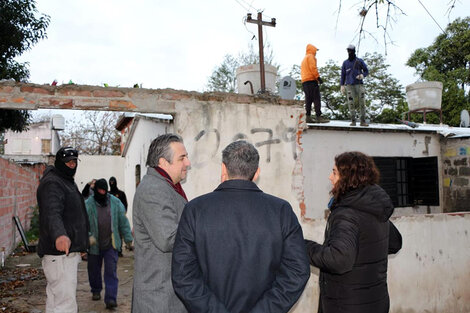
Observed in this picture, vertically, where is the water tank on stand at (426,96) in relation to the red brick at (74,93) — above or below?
above

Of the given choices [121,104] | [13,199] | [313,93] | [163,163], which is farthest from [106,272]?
[313,93]

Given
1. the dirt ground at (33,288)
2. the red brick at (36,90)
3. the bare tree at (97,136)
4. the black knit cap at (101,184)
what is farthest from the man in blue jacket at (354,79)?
the bare tree at (97,136)

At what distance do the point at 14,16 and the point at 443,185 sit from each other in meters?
11.6

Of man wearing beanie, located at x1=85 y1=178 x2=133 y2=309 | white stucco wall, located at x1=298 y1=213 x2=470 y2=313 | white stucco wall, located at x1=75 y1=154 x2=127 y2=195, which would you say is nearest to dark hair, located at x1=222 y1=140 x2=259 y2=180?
white stucco wall, located at x1=298 y1=213 x2=470 y2=313

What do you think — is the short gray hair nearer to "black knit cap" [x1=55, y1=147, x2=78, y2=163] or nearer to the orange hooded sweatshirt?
"black knit cap" [x1=55, y1=147, x2=78, y2=163]

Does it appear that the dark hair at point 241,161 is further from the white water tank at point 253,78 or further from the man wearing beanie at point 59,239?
the white water tank at point 253,78

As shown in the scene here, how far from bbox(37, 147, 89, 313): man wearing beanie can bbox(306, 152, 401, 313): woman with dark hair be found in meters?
2.30

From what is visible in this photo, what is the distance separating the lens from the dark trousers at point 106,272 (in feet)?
18.1

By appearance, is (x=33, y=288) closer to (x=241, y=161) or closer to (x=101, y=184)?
(x=101, y=184)

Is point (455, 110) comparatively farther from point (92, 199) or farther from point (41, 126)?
point (41, 126)

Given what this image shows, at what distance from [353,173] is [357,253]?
1.63 ft

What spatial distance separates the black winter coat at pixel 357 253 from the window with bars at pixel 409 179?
6.94 m

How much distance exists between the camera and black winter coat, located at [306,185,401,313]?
8.06 ft

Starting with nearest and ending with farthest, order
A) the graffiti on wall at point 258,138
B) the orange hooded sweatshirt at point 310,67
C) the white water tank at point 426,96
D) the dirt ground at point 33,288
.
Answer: the graffiti on wall at point 258,138 < the dirt ground at point 33,288 < the orange hooded sweatshirt at point 310,67 < the white water tank at point 426,96
